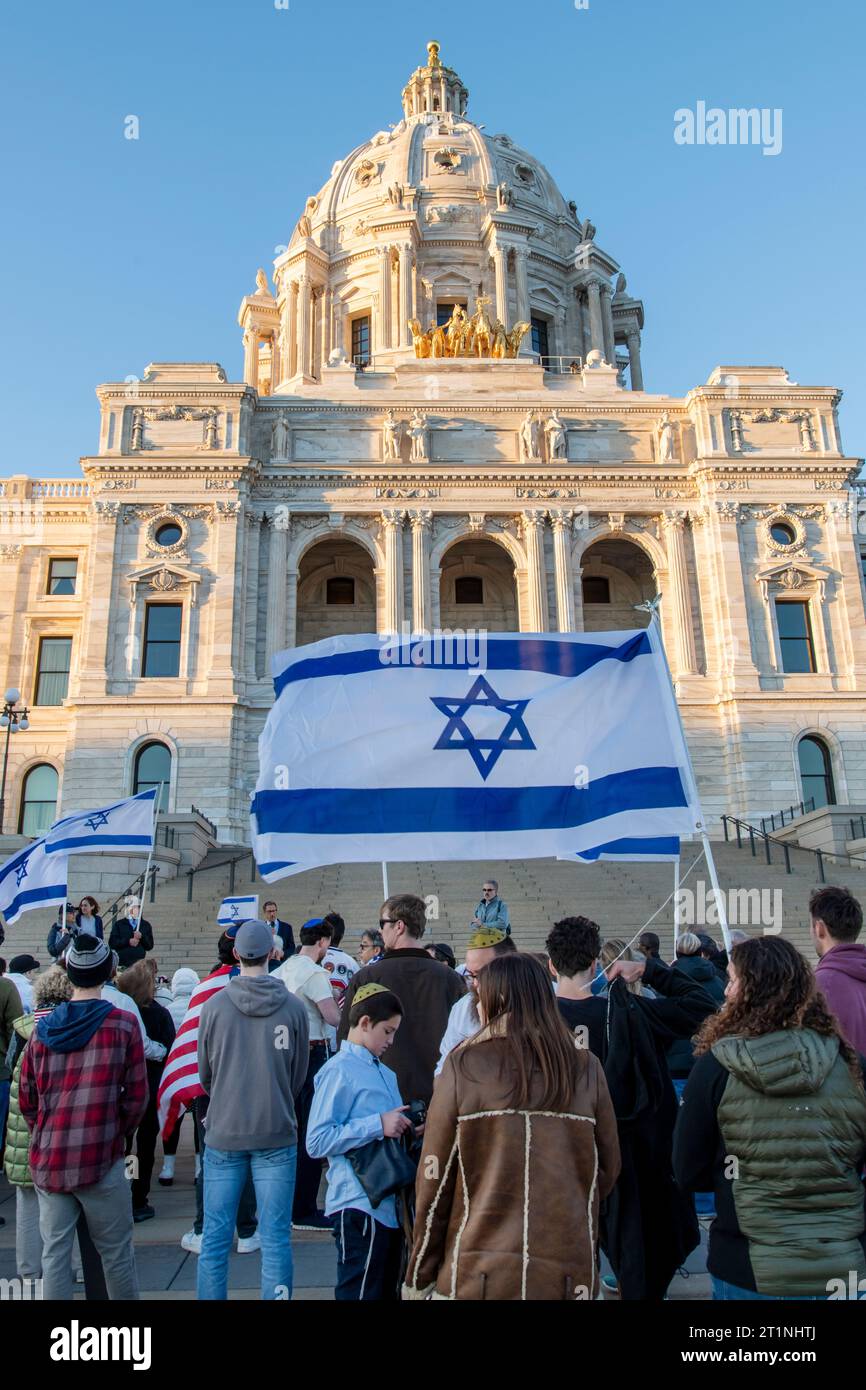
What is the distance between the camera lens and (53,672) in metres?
38.2

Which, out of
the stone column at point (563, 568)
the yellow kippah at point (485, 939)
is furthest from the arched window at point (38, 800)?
the yellow kippah at point (485, 939)

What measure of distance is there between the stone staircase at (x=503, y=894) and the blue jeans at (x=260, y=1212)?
13098mm

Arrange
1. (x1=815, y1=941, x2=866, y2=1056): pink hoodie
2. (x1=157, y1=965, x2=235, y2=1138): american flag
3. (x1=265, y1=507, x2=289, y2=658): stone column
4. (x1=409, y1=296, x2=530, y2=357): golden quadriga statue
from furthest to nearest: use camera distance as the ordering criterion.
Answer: (x1=409, y1=296, x2=530, y2=357): golden quadriga statue < (x1=265, y1=507, x2=289, y2=658): stone column < (x1=157, y1=965, x2=235, y2=1138): american flag < (x1=815, y1=941, x2=866, y2=1056): pink hoodie

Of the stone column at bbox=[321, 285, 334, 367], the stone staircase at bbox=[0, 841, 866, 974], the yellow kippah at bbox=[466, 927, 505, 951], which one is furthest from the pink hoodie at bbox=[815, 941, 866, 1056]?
the stone column at bbox=[321, 285, 334, 367]

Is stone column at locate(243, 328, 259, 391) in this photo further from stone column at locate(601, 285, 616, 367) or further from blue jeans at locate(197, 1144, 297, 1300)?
blue jeans at locate(197, 1144, 297, 1300)

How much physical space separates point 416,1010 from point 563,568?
31.3 meters

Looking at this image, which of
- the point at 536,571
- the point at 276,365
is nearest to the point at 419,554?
the point at 536,571

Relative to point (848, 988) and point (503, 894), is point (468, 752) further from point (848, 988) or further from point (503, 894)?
point (503, 894)

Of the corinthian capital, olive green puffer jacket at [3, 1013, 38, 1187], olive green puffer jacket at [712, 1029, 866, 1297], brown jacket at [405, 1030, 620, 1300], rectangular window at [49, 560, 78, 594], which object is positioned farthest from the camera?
rectangular window at [49, 560, 78, 594]

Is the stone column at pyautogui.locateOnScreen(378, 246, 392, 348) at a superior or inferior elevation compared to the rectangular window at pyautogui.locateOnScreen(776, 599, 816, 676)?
superior

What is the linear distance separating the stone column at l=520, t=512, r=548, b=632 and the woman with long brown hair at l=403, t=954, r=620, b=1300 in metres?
32.2

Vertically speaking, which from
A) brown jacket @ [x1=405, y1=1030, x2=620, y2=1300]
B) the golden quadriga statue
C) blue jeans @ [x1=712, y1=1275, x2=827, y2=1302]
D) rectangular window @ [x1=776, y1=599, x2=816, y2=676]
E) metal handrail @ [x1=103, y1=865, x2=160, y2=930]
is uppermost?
the golden quadriga statue

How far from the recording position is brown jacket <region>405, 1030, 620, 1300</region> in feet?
11.2
